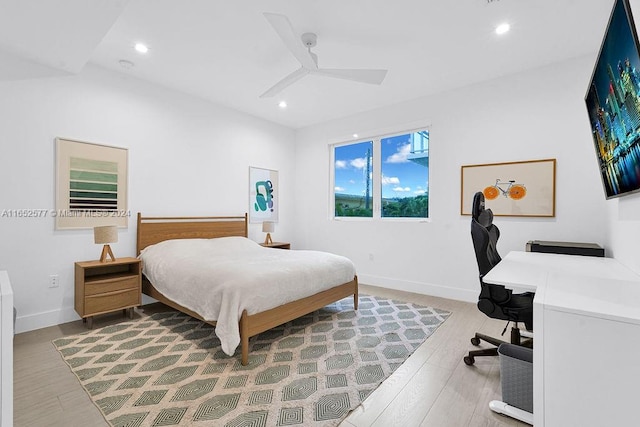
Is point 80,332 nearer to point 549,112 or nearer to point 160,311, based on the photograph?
point 160,311

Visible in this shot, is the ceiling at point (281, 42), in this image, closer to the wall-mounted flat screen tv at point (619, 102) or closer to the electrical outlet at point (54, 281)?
the wall-mounted flat screen tv at point (619, 102)

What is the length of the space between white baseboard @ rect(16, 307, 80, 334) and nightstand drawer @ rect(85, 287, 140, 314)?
454mm

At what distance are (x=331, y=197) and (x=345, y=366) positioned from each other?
3.42m

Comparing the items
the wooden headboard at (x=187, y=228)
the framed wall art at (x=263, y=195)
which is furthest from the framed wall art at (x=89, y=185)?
the framed wall art at (x=263, y=195)

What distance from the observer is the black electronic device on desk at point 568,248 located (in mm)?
2635

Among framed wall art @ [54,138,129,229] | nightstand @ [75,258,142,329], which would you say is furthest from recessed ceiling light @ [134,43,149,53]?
nightstand @ [75,258,142,329]

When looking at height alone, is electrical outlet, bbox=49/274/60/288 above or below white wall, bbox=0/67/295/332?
below

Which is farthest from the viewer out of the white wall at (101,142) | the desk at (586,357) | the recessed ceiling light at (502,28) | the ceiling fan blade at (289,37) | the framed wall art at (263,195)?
the framed wall art at (263,195)

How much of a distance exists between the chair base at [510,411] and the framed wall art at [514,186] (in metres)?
2.35

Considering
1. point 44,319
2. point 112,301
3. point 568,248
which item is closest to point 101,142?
point 112,301

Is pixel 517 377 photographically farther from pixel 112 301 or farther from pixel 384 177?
pixel 112 301

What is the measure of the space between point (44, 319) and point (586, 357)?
425 cm

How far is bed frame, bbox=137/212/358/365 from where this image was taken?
7.74 feet

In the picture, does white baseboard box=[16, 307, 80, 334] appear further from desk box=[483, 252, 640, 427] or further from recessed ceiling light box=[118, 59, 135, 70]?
desk box=[483, 252, 640, 427]
